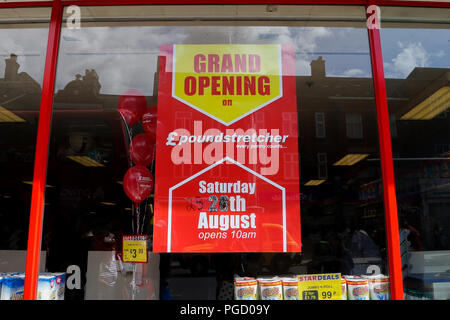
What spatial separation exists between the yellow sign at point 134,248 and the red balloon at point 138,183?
324 mm

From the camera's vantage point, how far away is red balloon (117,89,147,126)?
3.14 meters

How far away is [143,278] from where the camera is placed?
10.3ft

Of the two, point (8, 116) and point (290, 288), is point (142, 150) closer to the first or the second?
point (290, 288)

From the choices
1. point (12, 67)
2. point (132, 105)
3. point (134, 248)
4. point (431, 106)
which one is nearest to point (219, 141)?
point (132, 105)

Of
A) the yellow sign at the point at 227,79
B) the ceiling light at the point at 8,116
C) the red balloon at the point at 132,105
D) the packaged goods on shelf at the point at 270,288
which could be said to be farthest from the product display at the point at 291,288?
the ceiling light at the point at 8,116

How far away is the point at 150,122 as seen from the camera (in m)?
2.96

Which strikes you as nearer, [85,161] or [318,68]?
[318,68]

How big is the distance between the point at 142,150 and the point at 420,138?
8.26 feet

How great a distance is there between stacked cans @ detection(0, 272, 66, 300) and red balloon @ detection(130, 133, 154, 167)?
1.11 meters

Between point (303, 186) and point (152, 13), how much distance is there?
6.09ft

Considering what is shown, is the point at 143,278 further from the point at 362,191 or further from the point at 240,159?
the point at 362,191

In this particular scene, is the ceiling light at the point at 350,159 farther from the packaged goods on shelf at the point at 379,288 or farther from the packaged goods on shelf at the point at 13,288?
the packaged goods on shelf at the point at 13,288

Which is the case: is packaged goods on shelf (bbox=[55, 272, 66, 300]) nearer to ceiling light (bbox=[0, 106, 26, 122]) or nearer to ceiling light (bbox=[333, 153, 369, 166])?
ceiling light (bbox=[0, 106, 26, 122])

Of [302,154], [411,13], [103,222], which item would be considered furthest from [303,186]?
[103,222]
